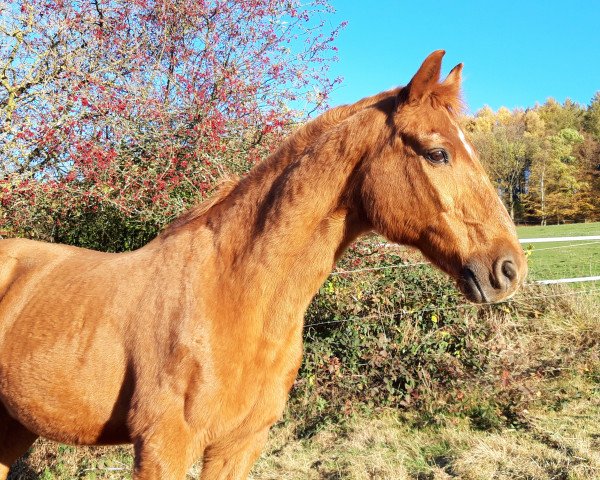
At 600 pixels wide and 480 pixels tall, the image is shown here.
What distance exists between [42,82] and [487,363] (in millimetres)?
5755

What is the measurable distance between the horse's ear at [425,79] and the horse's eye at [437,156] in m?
0.27

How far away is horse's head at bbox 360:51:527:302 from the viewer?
1.83m

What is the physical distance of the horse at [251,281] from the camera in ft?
6.23

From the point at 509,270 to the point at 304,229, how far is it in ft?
2.77

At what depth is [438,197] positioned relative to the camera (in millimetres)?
1890

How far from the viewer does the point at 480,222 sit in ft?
6.09

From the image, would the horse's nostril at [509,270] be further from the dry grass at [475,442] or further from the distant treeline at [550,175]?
the distant treeline at [550,175]

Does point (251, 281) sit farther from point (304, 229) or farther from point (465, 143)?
point (465, 143)

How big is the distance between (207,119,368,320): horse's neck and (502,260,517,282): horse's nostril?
62 cm

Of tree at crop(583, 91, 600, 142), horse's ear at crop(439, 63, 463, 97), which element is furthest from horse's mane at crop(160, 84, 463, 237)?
tree at crop(583, 91, 600, 142)

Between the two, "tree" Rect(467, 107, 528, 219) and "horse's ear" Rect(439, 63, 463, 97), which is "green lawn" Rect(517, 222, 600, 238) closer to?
"tree" Rect(467, 107, 528, 219)

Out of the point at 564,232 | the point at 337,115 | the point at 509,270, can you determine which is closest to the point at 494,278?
the point at 509,270

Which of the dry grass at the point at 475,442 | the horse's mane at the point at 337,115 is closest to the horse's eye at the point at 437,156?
the horse's mane at the point at 337,115

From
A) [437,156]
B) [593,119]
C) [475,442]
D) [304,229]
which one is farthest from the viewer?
[593,119]
